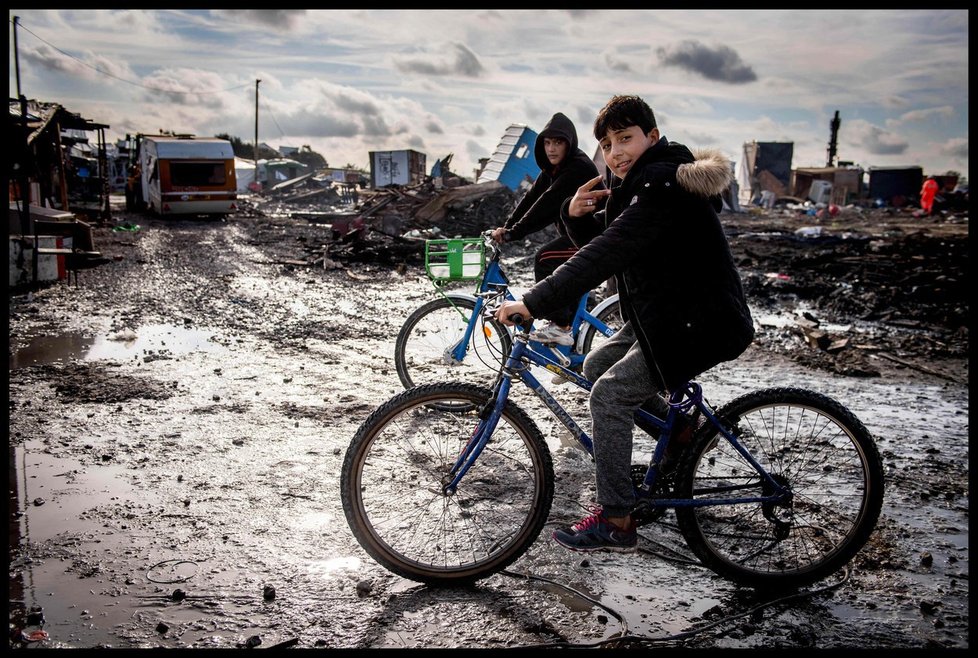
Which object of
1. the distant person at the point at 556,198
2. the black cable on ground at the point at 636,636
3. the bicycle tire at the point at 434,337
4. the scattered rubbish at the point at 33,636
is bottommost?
the scattered rubbish at the point at 33,636

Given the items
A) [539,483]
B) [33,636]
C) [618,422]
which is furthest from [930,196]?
[33,636]

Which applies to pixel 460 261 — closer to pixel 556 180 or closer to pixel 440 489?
pixel 556 180

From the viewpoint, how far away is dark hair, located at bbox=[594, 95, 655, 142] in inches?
121

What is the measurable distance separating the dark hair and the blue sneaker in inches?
72.2

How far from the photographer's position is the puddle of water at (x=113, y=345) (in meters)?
6.75

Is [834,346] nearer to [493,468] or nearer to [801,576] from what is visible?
[801,576]

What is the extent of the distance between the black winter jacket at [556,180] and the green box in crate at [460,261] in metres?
0.45

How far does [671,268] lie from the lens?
9.64ft

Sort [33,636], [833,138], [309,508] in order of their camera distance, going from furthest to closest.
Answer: [833,138]
[309,508]
[33,636]

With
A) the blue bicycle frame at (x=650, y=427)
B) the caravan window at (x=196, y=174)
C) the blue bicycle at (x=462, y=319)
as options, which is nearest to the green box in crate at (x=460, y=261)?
the blue bicycle at (x=462, y=319)

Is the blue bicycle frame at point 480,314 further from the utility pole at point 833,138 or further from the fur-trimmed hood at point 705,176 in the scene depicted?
the utility pole at point 833,138

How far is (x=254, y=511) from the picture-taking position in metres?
3.78

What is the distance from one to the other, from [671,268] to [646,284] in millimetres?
129
